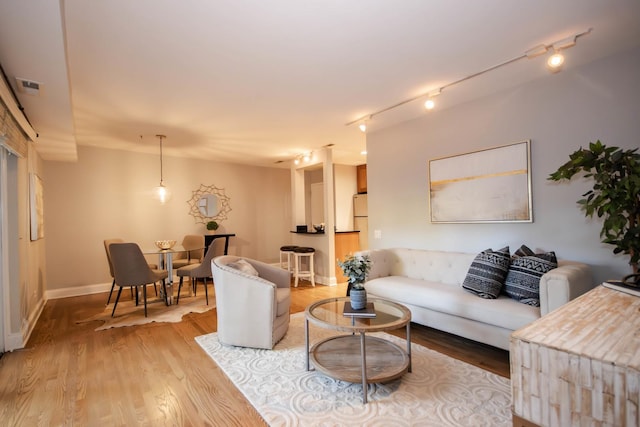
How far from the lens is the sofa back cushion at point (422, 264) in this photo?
10.5 ft

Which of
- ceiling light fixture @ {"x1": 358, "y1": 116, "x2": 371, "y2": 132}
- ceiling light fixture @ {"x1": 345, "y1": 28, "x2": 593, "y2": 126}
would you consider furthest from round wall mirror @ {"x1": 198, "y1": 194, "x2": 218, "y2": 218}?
ceiling light fixture @ {"x1": 345, "y1": 28, "x2": 593, "y2": 126}

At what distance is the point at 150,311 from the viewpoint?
13.1 ft

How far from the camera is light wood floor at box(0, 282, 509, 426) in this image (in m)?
1.87

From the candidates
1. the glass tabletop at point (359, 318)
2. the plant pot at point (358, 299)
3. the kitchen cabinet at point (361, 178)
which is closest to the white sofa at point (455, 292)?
the glass tabletop at point (359, 318)

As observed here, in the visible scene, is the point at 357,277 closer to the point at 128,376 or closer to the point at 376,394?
the point at 376,394

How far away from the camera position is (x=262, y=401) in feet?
6.49

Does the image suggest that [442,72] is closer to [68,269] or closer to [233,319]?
[233,319]

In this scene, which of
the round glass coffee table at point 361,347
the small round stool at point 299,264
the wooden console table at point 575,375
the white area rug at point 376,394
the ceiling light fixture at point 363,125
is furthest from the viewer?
the small round stool at point 299,264

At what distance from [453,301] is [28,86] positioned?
390 centimetres

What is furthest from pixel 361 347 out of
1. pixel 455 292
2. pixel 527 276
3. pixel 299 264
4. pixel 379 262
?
pixel 299 264

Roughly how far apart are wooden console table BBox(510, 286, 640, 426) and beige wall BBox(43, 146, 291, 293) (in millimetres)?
6095

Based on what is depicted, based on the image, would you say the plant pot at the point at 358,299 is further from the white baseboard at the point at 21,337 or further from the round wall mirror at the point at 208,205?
the round wall mirror at the point at 208,205

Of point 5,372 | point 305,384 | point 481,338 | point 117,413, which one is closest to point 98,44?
point 117,413

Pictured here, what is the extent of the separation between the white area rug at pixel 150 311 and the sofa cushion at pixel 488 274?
3224mm
